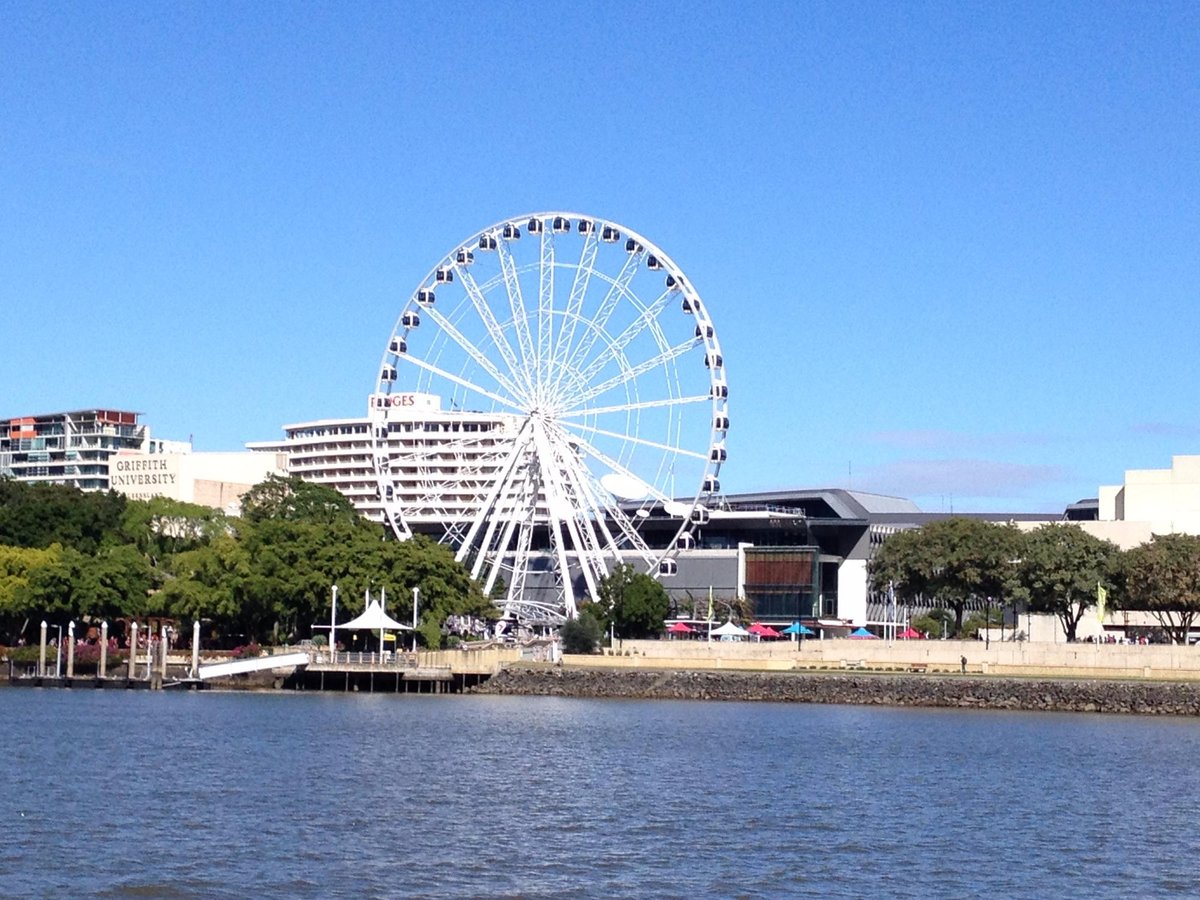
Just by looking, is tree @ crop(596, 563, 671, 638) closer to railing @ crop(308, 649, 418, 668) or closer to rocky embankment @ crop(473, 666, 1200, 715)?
rocky embankment @ crop(473, 666, 1200, 715)

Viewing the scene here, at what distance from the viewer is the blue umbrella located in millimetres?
124844

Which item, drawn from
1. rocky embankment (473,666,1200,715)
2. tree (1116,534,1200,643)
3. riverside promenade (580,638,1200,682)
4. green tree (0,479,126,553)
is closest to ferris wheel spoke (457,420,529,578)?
riverside promenade (580,638,1200,682)

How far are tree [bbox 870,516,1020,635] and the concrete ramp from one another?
143ft

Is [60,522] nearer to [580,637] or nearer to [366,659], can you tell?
[366,659]

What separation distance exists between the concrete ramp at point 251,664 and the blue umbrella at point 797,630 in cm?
3239

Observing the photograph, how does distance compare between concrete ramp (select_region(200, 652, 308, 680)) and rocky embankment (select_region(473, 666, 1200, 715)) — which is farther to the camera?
concrete ramp (select_region(200, 652, 308, 680))

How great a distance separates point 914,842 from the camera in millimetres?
47281

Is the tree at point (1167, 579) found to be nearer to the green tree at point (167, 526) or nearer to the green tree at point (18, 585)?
the green tree at point (167, 526)

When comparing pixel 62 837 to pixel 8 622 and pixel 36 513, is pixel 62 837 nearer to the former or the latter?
pixel 8 622

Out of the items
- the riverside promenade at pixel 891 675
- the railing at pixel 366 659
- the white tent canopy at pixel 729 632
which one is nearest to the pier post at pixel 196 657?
the railing at pixel 366 659

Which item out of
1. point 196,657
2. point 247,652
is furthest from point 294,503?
point 196,657

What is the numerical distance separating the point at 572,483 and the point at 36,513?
3955 centimetres

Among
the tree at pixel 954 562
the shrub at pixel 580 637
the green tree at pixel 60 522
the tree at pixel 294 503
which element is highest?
the tree at pixel 294 503

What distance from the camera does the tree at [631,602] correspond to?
402 feet
